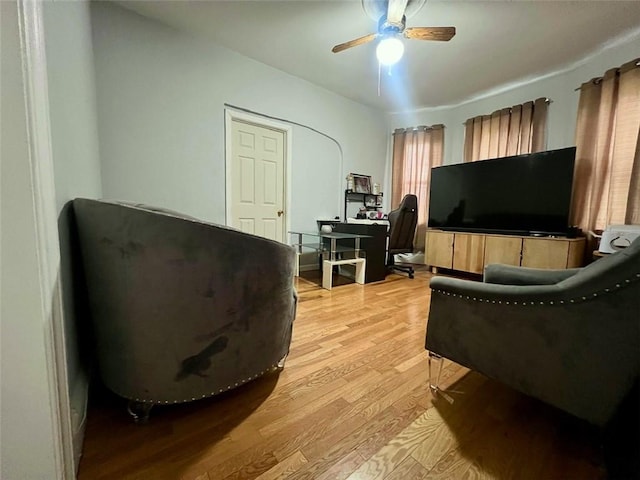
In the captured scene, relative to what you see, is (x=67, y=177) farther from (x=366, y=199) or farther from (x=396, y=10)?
(x=366, y=199)

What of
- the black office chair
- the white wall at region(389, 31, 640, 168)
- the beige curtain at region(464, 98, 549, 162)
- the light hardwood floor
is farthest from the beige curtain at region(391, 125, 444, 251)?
the light hardwood floor

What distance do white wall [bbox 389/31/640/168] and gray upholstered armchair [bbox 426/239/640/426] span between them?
3.22 m

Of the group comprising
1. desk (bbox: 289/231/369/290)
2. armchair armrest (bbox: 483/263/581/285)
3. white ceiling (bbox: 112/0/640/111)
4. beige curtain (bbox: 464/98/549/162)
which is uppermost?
white ceiling (bbox: 112/0/640/111)

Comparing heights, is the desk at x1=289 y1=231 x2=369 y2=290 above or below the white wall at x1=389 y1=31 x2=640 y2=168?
below

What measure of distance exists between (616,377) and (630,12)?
10.6 ft

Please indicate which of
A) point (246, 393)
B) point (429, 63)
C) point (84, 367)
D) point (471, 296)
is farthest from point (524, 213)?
point (84, 367)

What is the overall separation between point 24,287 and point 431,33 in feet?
9.16

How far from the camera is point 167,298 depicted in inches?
33.5

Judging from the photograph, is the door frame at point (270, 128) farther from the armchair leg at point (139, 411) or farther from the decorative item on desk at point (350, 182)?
the armchair leg at point (139, 411)

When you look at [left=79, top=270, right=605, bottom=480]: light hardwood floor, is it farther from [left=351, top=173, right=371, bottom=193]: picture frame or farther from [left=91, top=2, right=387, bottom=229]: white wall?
[left=351, top=173, right=371, bottom=193]: picture frame

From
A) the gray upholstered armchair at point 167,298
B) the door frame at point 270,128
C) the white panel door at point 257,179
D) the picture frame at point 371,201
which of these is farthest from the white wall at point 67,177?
the picture frame at point 371,201

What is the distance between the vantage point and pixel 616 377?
0.75 meters

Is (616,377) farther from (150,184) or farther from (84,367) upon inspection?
(150,184)

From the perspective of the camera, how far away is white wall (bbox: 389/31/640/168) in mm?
2594
